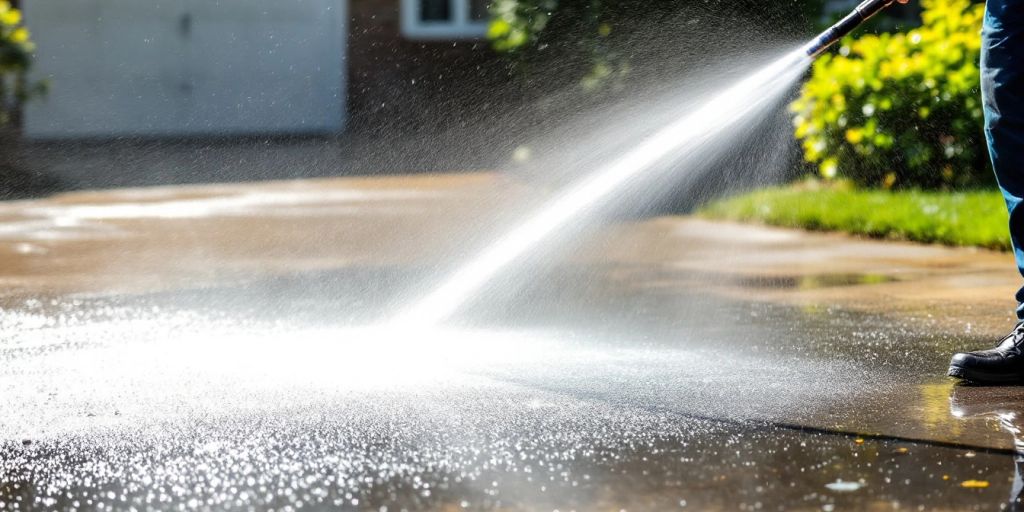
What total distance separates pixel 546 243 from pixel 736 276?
5.11ft

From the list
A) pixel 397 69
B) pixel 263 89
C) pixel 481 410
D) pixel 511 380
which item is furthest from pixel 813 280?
pixel 263 89

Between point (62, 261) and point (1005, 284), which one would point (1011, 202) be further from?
point (62, 261)

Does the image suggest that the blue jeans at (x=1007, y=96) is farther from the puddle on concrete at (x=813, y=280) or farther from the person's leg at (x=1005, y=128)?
the puddle on concrete at (x=813, y=280)

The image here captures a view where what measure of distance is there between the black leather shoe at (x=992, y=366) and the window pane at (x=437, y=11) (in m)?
15.5

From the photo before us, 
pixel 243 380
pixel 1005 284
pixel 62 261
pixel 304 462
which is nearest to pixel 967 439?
→ pixel 304 462

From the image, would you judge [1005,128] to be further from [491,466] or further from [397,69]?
[397,69]

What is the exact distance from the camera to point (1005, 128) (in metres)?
4.08

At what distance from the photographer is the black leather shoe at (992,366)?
13.3 feet

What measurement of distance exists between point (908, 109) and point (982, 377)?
5.38 m

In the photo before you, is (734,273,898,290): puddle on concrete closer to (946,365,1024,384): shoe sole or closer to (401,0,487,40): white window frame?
(946,365,1024,384): shoe sole

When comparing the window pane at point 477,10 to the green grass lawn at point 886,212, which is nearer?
the green grass lawn at point 886,212

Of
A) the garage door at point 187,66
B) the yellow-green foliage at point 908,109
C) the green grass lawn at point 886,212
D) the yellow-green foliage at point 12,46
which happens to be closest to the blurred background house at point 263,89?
the garage door at point 187,66

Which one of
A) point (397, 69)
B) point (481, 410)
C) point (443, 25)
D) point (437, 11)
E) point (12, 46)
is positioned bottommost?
point (481, 410)

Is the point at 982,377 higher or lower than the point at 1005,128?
lower
